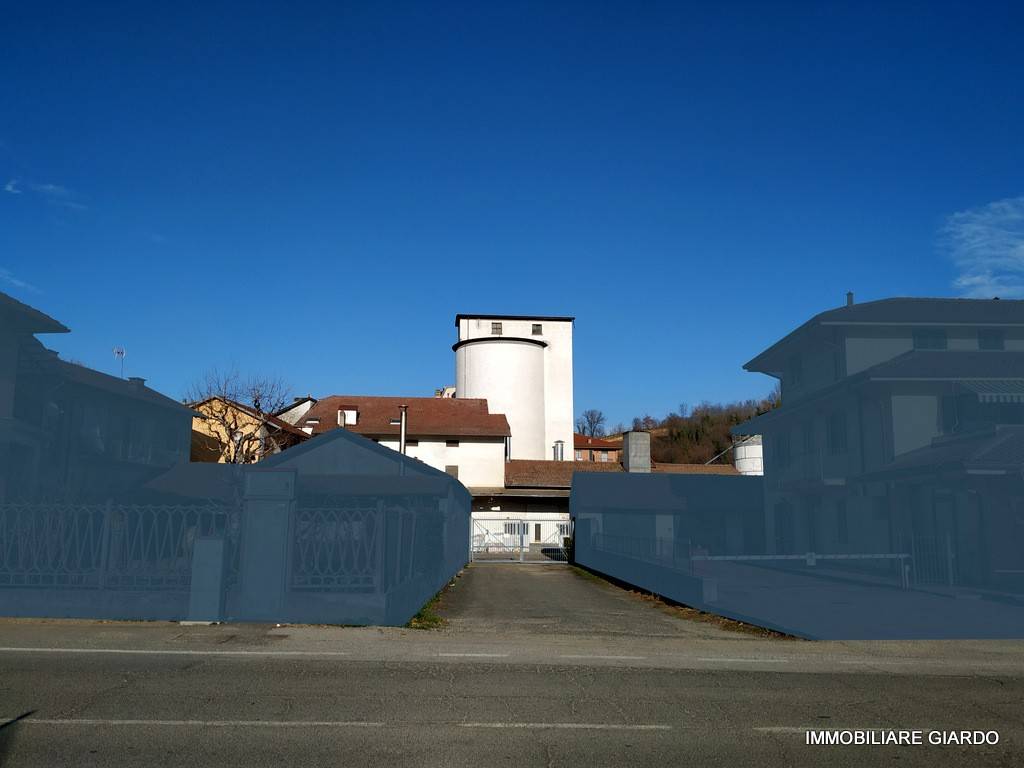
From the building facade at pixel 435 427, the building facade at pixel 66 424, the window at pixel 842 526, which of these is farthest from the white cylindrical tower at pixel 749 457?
the building facade at pixel 66 424

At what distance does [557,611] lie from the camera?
17.5m

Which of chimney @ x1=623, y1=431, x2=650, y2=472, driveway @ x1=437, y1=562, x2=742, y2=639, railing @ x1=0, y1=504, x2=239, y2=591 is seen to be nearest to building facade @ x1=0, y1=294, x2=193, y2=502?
railing @ x1=0, y1=504, x2=239, y2=591

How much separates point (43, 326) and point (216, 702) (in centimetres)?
2177

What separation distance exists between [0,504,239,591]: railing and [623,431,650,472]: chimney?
34.8 m

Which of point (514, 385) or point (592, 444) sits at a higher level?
point (514, 385)

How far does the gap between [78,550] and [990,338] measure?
29.1 meters

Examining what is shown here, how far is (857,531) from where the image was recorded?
28625 mm

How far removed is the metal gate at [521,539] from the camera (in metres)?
40.4

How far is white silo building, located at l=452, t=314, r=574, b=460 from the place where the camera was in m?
62.5

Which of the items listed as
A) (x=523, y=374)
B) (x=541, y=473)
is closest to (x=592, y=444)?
(x=523, y=374)

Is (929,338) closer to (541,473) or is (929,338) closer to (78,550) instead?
(541,473)

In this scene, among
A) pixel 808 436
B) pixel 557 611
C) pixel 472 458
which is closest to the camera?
pixel 557 611

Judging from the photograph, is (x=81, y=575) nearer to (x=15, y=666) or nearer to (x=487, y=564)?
(x=15, y=666)

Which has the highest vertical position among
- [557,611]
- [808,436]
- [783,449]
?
[808,436]
